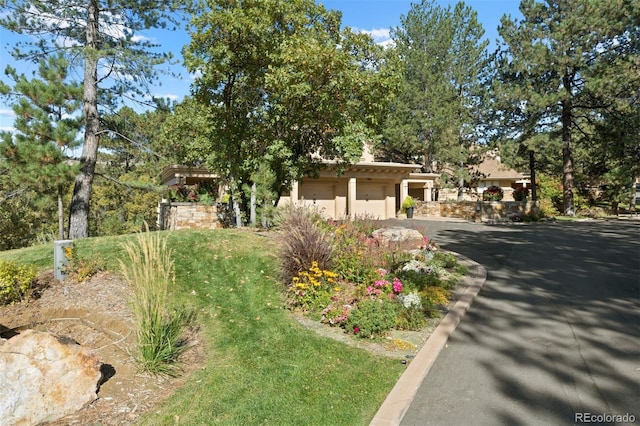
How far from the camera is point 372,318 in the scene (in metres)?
4.86

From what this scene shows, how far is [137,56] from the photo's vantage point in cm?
1098

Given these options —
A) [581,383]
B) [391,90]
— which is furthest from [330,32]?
[581,383]

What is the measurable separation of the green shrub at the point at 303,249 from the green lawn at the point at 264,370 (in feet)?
1.58

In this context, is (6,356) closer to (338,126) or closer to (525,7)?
(338,126)

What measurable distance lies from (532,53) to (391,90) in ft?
43.1

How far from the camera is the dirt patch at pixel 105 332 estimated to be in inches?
131

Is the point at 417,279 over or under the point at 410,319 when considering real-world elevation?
over

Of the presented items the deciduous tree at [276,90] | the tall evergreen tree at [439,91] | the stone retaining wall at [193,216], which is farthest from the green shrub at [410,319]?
the tall evergreen tree at [439,91]

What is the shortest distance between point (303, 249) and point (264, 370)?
8.63 ft

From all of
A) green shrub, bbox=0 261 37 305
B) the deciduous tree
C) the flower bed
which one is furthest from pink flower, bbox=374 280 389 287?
the deciduous tree

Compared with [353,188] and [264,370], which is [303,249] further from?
[353,188]

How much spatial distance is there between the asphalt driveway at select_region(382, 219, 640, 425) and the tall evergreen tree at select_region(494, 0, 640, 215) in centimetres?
1569

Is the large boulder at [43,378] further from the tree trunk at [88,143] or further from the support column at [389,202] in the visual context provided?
the support column at [389,202]

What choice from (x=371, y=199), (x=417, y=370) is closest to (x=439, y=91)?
(x=371, y=199)
